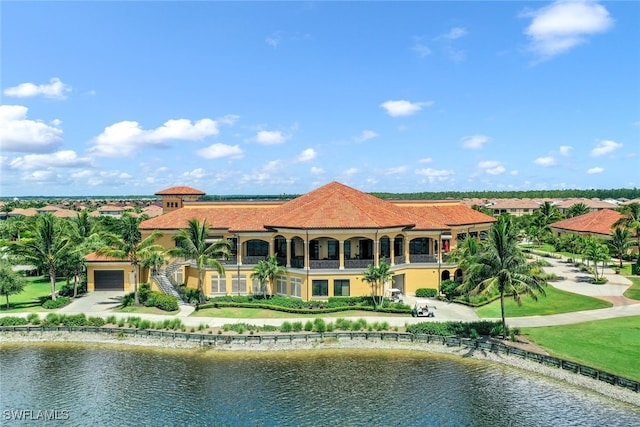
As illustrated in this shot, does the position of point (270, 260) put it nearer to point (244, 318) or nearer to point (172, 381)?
point (244, 318)

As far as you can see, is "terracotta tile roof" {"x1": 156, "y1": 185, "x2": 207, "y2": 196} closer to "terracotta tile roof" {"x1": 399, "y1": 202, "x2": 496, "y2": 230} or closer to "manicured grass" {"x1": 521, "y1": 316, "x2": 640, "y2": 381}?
"terracotta tile roof" {"x1": 399, "y1": 202, "x2": 496, "y2": 230}

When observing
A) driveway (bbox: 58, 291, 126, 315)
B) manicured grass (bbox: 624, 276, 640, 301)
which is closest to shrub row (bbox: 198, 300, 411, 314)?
driveway (bbox: 58, 291, 126, 315)

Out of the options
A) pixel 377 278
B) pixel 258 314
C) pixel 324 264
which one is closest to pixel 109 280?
pixel 258 314

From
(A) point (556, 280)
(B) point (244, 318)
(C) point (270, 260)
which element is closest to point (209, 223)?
(C) point (270, 260)

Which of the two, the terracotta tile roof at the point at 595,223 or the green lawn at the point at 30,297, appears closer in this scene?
the green lawn at the point at 30,297

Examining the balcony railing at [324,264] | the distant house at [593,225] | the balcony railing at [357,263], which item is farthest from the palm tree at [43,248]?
the distant house at [593,225]

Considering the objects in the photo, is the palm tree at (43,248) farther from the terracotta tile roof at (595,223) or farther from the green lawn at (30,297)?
the terracotta tile roof at (595,223)

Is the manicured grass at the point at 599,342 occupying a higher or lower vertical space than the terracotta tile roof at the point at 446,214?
lower
